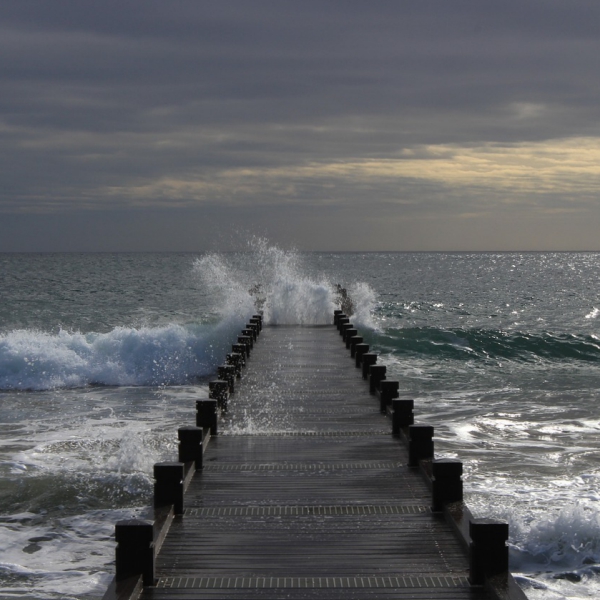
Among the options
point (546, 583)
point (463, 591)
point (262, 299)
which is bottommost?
point (546, 583)

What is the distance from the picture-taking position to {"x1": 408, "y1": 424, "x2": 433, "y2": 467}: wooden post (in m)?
9.90

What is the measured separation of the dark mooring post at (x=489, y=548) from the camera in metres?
6.48

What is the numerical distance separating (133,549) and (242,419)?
6558 mm

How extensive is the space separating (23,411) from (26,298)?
4582 cm

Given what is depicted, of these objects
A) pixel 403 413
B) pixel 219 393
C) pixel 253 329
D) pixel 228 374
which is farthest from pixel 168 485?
pixel 253 329

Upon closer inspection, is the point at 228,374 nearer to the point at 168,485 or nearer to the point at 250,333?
the point at 168,485

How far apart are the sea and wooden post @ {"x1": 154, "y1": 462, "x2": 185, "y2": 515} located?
61.3 inches

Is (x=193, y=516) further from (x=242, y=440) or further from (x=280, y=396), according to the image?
(x=280, y=396)

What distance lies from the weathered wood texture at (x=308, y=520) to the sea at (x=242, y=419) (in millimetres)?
1269

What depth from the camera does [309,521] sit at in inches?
321

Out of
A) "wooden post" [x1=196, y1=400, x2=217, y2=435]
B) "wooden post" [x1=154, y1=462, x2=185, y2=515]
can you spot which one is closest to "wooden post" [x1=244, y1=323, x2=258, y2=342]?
"wooden post" [x1=196, y1=400, x2=217, y2=435]

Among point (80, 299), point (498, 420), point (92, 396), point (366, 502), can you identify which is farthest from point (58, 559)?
point (80, 299)

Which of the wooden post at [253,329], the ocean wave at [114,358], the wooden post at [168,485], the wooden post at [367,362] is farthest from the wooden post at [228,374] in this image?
the ocean wave at [114,358]

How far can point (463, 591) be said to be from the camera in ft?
21.3
